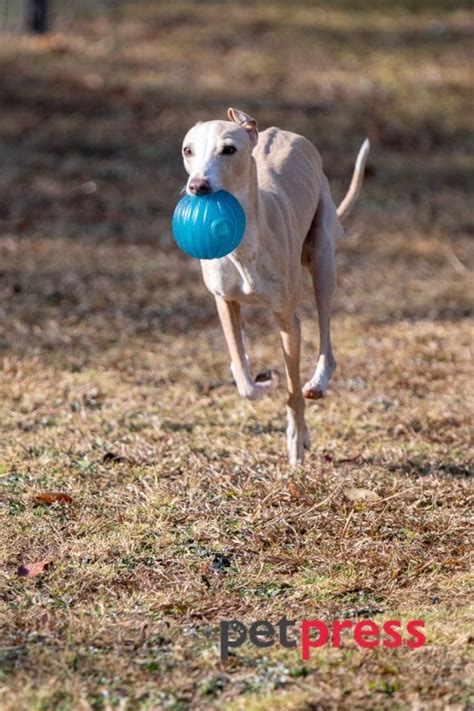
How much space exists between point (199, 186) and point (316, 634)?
1.68 meters

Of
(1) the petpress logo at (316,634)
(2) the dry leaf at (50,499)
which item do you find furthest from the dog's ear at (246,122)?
(1) the petpress logo at (316,634)

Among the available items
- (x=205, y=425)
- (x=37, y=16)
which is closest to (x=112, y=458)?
(x=205, y=425)

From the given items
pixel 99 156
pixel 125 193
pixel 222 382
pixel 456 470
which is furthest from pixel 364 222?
pixel 456 470

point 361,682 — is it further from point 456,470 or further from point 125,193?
point 125,193

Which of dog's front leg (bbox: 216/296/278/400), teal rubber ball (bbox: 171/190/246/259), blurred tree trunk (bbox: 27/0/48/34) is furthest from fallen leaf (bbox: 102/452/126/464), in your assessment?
blurred tree trunk (bbox: 27/0/48/34)

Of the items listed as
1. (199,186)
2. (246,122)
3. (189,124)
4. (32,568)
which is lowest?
(189,124)

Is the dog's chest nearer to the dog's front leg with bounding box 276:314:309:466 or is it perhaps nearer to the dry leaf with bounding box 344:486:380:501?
the dog's front leg with bounding box 276:314:309:466

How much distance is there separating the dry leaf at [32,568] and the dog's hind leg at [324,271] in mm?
1805

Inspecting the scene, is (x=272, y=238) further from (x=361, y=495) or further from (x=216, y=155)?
(x=361, y=495)

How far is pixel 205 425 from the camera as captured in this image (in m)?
5.76

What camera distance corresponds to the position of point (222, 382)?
6586 millimetres

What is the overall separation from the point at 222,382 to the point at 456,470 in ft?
6.12

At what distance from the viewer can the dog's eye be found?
435cm

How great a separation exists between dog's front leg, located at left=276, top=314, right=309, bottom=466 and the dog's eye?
3.10 ft
